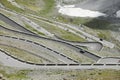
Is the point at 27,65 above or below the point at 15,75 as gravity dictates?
above

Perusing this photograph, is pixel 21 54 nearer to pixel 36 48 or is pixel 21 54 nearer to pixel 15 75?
pixel 36 48

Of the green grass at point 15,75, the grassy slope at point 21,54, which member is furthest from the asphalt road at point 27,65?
the green grass at point 15,75

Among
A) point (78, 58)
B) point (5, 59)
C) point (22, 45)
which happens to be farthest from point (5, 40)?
point (78, 58)

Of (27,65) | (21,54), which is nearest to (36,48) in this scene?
(21,54)

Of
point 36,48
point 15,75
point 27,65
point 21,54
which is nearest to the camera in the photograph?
point 15,75

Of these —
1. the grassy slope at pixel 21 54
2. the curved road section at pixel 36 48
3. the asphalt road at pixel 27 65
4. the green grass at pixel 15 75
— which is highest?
the curved road section at pixel 36 48

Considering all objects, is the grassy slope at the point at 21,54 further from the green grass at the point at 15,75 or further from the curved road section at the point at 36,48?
the green grass at the point at 15,75

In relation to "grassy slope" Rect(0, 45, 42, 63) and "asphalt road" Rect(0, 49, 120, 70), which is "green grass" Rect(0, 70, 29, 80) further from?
"grassy slope" Rect(0, 45, 42, 63)

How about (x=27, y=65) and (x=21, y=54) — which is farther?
(x=21, y=54)

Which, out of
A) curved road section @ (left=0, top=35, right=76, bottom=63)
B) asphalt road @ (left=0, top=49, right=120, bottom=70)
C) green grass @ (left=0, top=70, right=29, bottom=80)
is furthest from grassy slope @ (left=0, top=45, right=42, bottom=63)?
green grass @ (left=0, top=70, right=29, bottom=80)

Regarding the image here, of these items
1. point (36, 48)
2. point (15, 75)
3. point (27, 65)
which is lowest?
point (15, 75)

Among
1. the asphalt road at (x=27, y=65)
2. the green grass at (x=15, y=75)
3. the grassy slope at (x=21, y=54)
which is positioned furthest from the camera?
the grassy slope at (x=21, y=54)
